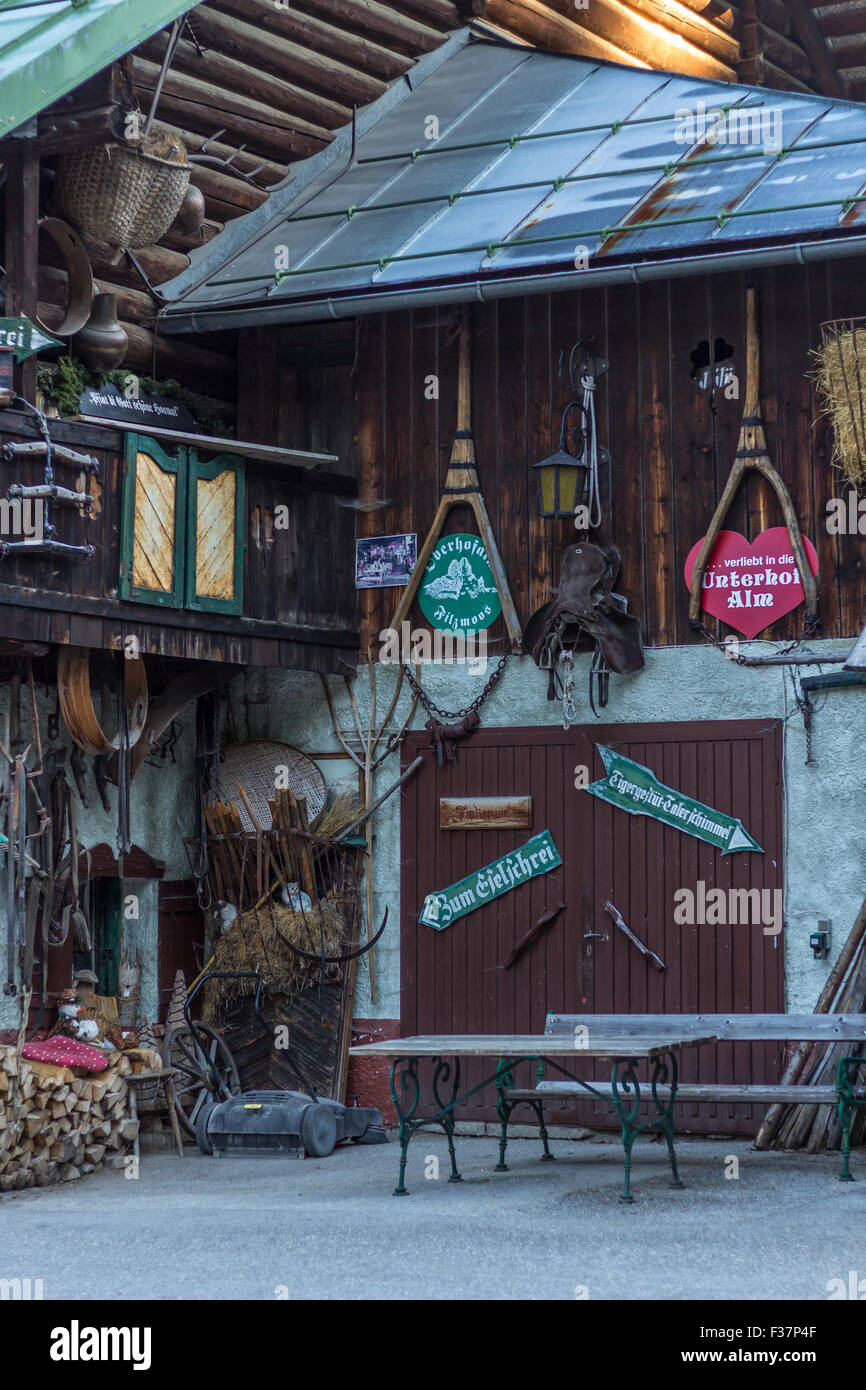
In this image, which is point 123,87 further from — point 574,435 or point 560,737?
point 560,737

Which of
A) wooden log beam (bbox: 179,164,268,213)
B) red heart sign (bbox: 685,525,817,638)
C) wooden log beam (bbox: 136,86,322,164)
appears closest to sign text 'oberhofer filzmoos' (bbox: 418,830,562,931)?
red heart sign (bbox: 685,525,817,638)

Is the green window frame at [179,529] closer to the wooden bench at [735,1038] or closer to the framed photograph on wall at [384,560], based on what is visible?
the framed photograph on wall at [384,560]

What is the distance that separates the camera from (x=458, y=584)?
1256 cm

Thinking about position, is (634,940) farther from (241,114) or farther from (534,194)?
(241,114)

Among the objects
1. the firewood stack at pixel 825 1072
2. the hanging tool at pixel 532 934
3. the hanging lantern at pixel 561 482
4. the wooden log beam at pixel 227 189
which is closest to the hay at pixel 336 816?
the hanging tool at pixel 532 934

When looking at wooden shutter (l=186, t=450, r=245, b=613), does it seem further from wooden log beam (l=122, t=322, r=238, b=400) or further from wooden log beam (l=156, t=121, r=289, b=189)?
wooden log beam (l=156, t=121, r=289, b=189)

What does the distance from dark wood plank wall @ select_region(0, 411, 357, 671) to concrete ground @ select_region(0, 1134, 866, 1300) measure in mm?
3244

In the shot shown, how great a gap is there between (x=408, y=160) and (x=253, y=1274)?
30.0ft

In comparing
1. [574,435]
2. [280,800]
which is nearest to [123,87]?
[574,435]

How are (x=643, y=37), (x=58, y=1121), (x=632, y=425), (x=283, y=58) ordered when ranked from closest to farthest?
1. (x=58, y=1121)
2. (x=632, y=425)
3. (x=283, y=58)
4. (x=643, y=37)

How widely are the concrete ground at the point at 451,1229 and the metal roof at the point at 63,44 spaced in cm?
596

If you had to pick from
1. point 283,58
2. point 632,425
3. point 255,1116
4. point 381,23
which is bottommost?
point 255,1116

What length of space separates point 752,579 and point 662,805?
1.55 metres

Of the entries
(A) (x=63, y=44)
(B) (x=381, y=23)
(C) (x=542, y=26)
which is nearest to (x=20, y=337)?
(A) (x=63, y=44)
